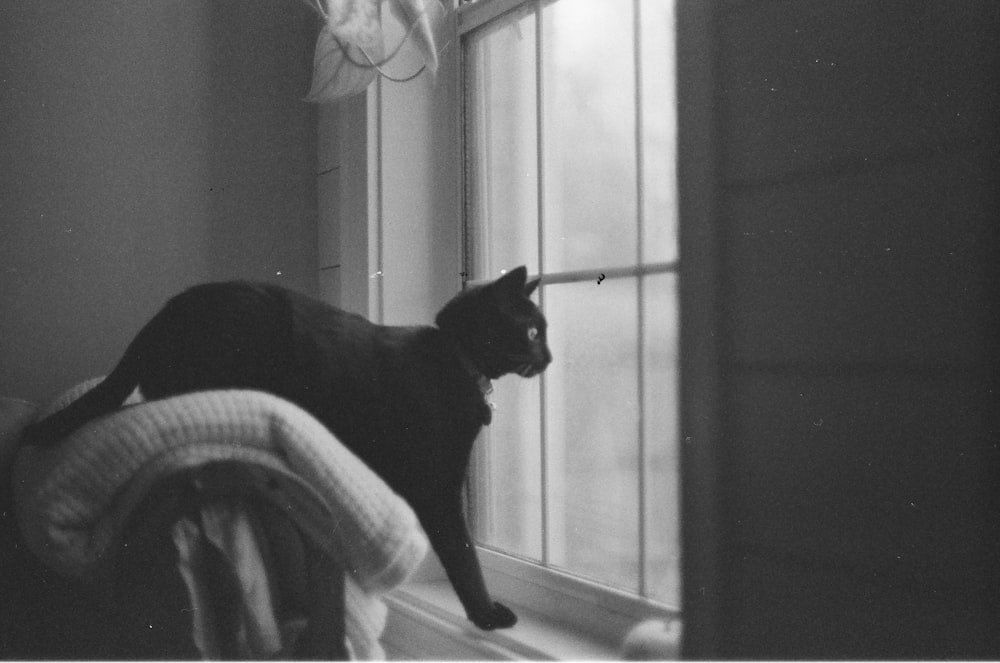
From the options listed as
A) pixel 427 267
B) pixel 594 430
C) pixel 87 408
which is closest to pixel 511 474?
pixel 594 430

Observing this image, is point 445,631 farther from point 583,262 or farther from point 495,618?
point 583,262

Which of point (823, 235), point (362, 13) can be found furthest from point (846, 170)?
point (362, 13)

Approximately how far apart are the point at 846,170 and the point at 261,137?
0.47 m

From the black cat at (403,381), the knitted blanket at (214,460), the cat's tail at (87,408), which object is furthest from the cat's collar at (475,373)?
the cat's tail at (87,408)

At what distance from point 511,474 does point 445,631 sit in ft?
0.42

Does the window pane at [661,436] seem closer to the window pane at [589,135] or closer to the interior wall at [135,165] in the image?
the window pane at [589,135]

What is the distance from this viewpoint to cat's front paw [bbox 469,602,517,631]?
1.90 feet

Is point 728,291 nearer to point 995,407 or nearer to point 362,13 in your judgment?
point 995,407

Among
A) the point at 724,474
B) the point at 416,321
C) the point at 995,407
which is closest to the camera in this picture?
the point at 995,407

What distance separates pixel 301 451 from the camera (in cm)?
56

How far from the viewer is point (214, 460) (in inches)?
21.6

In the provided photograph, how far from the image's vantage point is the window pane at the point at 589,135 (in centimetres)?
56

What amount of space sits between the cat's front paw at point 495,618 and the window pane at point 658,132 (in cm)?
28

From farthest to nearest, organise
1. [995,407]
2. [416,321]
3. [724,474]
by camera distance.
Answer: [416,321]
[724,474]
[995,407]
